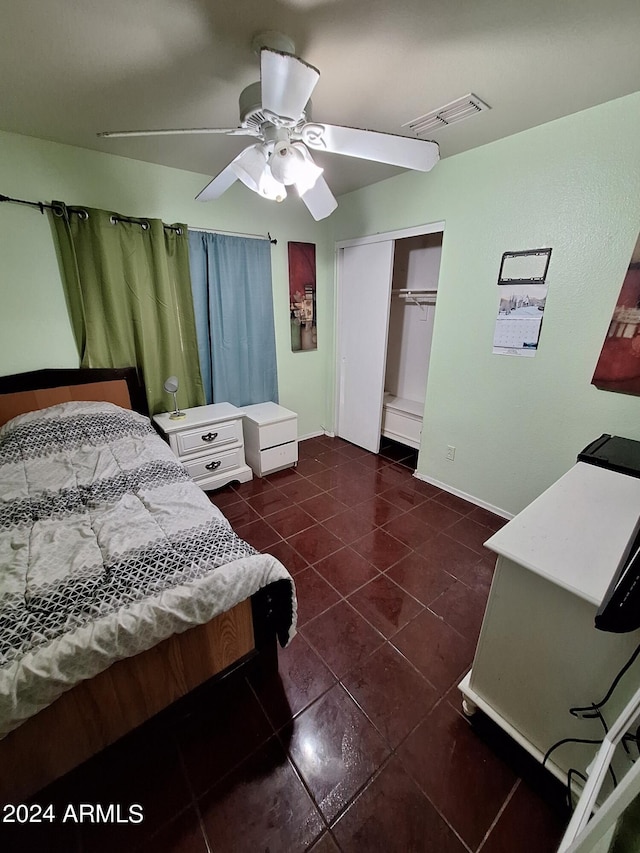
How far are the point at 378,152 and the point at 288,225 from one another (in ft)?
6.18

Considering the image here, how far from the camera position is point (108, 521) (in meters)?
1.31

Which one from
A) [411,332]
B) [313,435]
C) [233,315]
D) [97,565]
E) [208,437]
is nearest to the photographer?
[97,565]

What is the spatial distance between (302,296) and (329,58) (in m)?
1.97

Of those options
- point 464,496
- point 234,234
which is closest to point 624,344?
point 464,496

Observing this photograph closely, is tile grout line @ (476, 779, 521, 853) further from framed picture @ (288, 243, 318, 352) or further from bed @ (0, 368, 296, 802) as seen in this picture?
framed picture @ (288, 243, 318, 352)

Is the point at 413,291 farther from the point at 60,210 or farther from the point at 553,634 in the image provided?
the point at 553,634

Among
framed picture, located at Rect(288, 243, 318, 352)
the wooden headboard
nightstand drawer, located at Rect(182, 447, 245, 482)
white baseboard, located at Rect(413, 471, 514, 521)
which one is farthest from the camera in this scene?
framed picture, located at Rect(288, 243, 318, 352)

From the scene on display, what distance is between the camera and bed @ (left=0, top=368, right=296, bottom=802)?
0.86m

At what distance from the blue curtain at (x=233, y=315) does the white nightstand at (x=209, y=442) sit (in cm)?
30

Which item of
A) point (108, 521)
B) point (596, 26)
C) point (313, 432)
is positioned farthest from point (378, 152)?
point (313, 432)

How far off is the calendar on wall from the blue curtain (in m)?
1.88

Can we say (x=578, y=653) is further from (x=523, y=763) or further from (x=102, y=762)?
(x=102, y=762)

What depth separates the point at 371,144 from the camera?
1.31 metres

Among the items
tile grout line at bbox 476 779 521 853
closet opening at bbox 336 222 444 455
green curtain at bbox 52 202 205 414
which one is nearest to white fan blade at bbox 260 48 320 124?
green curtain at bbox 52 202 205 414
